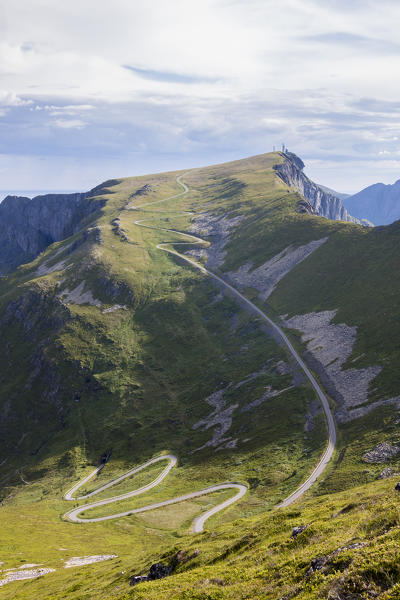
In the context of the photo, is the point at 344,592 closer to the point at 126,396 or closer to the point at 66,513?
the point at 66,513

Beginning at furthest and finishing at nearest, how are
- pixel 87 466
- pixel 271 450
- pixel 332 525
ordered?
1. pixel 87 466
2. pixel 271 450
3. pixel 332 525

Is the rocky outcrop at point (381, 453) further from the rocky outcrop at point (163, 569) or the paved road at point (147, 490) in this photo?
the rocky outcrop at point (163, 569)

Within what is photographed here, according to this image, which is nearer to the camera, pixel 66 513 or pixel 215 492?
pixel 215 492

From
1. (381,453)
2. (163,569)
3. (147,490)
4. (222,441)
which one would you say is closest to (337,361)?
(222,441)

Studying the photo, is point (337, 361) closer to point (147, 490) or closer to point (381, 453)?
point (381, 453)

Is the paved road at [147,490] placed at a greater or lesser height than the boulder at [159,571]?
lesser

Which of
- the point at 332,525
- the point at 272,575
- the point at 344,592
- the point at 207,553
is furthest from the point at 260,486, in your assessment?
the point at 344,592

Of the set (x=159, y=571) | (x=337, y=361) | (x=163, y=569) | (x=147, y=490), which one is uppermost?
(x=337, y=361)

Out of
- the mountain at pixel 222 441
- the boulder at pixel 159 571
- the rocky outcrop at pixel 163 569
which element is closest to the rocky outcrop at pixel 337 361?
the mountain at pixel 222 441
